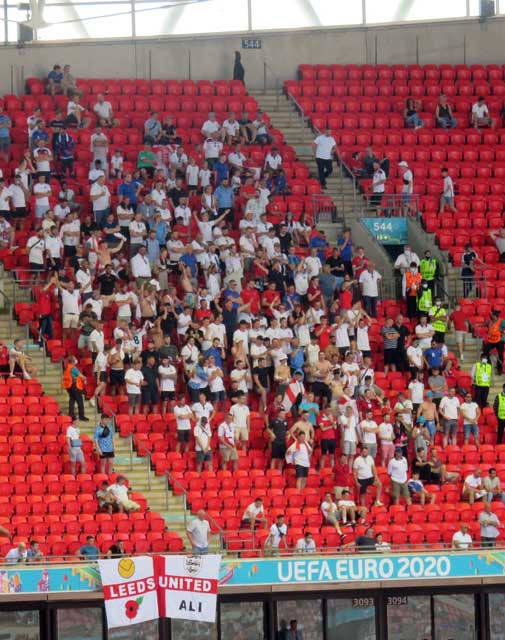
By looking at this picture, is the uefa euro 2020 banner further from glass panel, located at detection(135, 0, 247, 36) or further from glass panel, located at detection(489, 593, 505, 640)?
glass panel, located at detection(135, 0, 247, 36)

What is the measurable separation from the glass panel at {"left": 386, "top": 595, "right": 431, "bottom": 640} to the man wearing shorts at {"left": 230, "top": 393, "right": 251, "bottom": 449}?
3.99 m

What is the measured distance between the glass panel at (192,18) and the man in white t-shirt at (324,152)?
5.18 m

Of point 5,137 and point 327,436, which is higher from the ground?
point 5,137

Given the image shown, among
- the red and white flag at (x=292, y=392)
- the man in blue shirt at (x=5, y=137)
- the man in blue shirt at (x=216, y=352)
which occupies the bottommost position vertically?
the red and white flag at (x=292, y=392)

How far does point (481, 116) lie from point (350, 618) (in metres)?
16.4

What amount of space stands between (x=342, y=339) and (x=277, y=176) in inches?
241

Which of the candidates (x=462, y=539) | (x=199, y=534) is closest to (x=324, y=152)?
(x=462, y=539)

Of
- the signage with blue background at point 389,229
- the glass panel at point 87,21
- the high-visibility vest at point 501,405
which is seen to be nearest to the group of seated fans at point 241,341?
the high-visibility vest at point 501,405

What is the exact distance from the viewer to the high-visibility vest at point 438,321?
32688mm

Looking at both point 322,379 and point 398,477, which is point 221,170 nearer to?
point 322,379

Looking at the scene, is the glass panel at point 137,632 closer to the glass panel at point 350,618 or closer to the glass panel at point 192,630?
the glass panel at point 192,630

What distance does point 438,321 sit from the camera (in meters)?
32.8

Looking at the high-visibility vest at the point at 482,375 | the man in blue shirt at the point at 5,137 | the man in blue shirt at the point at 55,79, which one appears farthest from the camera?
the man in blue shirt at the point at 55,79

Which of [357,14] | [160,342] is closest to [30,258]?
[160,342]
